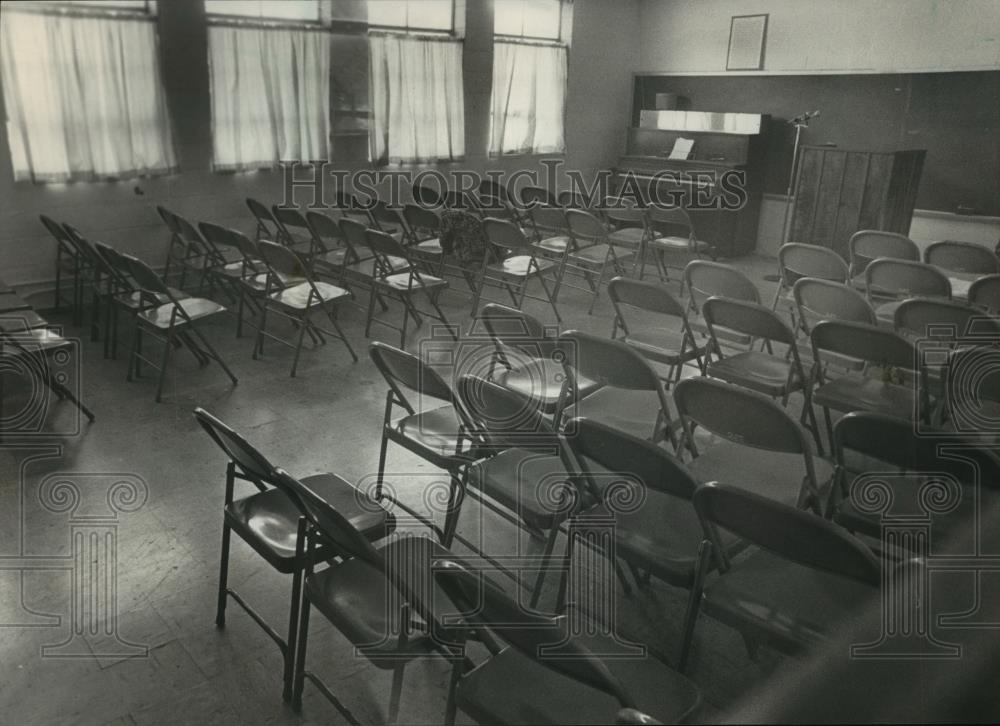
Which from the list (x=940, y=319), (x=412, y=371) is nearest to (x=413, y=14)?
(x=940, y=319)

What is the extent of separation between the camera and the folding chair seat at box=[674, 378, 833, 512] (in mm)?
2484

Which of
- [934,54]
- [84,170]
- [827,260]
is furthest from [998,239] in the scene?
[84,170]

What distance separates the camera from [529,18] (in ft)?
29.7

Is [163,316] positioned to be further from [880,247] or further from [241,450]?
[880,247]

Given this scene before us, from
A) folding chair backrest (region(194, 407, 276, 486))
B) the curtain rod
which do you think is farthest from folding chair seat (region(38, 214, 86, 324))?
folding chair backrest (region(194, 407, 276, 486))

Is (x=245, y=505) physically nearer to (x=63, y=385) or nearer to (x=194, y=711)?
(x=194, y=711)

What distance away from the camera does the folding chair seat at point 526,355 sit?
140 inches

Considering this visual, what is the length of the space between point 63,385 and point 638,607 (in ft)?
11.3

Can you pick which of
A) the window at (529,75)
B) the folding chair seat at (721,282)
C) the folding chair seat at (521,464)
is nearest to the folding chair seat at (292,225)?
the folding chair seat at (721,282)

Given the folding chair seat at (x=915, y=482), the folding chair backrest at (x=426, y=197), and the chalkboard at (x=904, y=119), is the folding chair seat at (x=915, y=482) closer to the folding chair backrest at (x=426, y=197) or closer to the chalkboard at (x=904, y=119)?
the folding chair backrest at (x=426, y=197)

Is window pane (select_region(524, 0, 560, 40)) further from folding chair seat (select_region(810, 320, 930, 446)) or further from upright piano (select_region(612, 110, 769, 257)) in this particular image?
folding chair seat (select_region(810, 320, 930, 446))

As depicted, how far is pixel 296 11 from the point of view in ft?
23.2

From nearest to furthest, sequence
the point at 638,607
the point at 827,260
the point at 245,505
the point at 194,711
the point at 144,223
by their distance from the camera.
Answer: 1. the point at 194,711
2. the point at 245,505
3. the point at 638,607
4. the point at 827,260
5. the point at 144,223

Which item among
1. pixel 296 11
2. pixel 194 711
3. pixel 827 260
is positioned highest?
pixel 296 11
